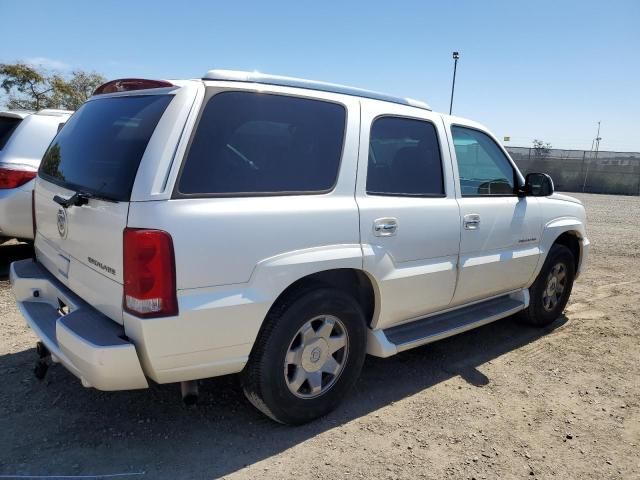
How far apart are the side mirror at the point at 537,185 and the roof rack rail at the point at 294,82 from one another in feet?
4.49

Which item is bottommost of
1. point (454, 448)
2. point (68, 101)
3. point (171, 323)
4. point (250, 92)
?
point (454, 448)

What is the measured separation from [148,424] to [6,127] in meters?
4.54

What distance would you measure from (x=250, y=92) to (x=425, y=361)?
→ 102 inches

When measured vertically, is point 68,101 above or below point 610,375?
above

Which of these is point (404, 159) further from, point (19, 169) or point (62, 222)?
point (19, 169)

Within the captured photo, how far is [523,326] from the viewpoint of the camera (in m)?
5.03

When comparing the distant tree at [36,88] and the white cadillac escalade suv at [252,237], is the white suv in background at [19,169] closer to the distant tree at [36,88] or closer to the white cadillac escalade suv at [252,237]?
the white cadillac escalade suv at [252,237]

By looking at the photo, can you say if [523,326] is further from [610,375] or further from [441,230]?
[441,230]

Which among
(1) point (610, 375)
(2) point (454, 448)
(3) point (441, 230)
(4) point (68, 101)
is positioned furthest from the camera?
(4) point (68, 101)

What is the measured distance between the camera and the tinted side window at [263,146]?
245 cm

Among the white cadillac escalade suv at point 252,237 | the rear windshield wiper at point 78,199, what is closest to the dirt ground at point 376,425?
the white cadillac escalade suv at point 252,237

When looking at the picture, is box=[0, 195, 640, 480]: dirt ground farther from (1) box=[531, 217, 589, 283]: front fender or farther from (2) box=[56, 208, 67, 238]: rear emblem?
(2) box=[56, 208, 67, 238]: rear emblem

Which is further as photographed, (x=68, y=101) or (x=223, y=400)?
(x=68, y=101)

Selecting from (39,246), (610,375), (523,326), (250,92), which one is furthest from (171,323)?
→ (523,326)
